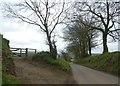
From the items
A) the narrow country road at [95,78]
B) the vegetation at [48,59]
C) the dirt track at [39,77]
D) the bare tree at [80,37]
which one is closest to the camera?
the dirt track at [39,77]

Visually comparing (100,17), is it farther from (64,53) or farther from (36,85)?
(64,53)

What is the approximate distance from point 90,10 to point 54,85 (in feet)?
95.9

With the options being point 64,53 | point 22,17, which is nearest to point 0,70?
point 22,17

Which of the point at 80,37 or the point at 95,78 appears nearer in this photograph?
the point at 95,78

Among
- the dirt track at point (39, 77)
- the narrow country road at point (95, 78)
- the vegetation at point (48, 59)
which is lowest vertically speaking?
the narrow country road at point (95, 78)

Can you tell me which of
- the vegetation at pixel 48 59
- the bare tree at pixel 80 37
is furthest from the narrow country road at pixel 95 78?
the bare tree at pixel 80 37

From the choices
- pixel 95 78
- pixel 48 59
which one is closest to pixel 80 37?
pixel 48 59

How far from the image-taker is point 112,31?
44750mm

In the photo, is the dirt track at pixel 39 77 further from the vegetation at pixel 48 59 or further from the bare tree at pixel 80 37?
the bare tree at pixel 80 37

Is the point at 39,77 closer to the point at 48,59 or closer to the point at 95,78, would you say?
the point at 95,78

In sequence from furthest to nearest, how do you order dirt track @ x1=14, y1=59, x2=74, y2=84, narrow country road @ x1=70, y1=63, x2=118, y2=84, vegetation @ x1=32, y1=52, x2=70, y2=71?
vegetation @ x1=32, y1=52, x2=70, y2=71 → narrow country road @ x1=70, y1=63, x2=118, y2=84 → dirt track @ x1=14, y1=59, x2=74, y2=84

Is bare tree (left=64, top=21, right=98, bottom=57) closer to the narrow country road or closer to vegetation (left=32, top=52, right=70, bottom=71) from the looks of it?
vegetation (left=32, top=52, right=70, bottom=71)

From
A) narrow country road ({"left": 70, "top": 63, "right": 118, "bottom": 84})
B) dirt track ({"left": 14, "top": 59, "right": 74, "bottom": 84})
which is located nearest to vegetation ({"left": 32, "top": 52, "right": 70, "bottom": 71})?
narrow country road ({"left": 70, "top": 63, "right": 118, "bottom": 84})

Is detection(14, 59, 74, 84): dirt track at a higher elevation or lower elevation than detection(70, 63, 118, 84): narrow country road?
higher
